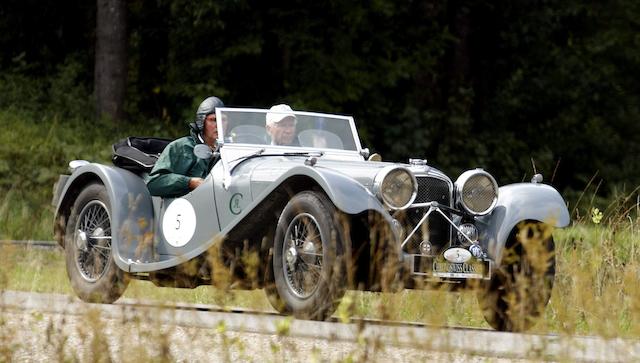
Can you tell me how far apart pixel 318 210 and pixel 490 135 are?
1864 cm

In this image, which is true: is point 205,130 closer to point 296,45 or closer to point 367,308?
point 367,308

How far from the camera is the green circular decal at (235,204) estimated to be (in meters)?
9.12

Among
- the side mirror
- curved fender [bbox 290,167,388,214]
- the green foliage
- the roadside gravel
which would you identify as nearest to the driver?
the side mirror

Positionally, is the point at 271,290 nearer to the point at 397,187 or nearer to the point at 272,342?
the point at 397,187

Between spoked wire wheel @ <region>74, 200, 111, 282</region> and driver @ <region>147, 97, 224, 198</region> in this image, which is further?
spoked wire wheel @ <region>74, 200, 111, 282</region>

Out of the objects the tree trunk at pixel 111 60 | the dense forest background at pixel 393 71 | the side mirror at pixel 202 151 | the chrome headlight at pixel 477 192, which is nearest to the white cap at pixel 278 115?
the side mirror at pixel 202 151

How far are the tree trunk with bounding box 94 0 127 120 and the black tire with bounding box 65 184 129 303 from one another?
1330 cm

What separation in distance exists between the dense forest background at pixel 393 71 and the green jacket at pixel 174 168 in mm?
12898

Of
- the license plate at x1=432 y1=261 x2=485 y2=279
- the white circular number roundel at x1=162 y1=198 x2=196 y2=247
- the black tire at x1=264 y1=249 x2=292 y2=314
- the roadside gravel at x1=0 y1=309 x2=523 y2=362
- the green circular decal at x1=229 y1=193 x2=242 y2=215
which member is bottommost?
the roadside gravel at x1=0 y1=309 x2=523 y2=362

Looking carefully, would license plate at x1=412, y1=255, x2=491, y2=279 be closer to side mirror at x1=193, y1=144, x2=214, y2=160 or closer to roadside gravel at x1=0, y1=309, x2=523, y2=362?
roadside gravel at x1=0, y1=309, x2=523, y2=362

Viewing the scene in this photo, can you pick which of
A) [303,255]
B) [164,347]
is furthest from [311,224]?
[164,347]

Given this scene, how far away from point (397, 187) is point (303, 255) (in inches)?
27.7

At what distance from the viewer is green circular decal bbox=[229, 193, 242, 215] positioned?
9.12 metres

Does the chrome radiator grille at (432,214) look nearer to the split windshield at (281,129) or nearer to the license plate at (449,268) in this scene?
the license plate at (449,268)
